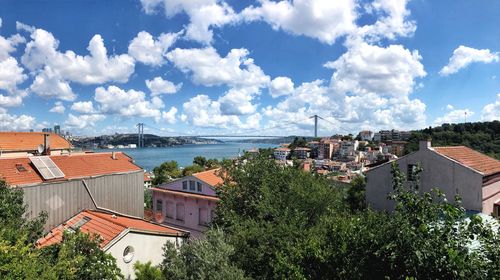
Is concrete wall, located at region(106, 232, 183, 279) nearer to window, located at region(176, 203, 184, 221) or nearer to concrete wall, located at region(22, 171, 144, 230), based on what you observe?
concrete wall, located at region(22, 171, 144, 230)

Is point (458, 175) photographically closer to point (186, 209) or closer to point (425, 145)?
point (425, 145)

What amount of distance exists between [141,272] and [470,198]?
17.4 m

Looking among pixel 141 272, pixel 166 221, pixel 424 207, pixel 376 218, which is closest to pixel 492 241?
pixel 424 207

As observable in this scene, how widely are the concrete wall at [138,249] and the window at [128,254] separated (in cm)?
9

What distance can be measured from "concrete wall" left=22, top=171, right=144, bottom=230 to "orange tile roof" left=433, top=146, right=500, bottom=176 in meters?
18.3

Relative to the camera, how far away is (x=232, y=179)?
17.5 metres

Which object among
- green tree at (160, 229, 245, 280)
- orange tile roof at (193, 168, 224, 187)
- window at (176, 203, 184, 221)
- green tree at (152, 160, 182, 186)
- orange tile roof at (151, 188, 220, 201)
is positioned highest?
orange tile roof at (193, 168, 224, 187)

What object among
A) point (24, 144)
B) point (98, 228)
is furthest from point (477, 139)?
point (24, 144)

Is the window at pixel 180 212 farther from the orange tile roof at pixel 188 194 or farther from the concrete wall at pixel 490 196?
the concrete wall at pixel 490 196

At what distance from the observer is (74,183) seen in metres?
16.4

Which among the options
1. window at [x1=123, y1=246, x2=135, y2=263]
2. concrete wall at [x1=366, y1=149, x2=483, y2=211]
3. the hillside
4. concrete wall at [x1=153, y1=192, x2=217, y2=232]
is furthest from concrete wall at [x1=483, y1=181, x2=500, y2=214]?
the hillside

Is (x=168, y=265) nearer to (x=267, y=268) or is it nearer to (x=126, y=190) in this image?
(x=267, y=268)

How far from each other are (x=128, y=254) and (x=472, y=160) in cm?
Result: 1991

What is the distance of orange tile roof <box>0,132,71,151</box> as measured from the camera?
31.8 meters
